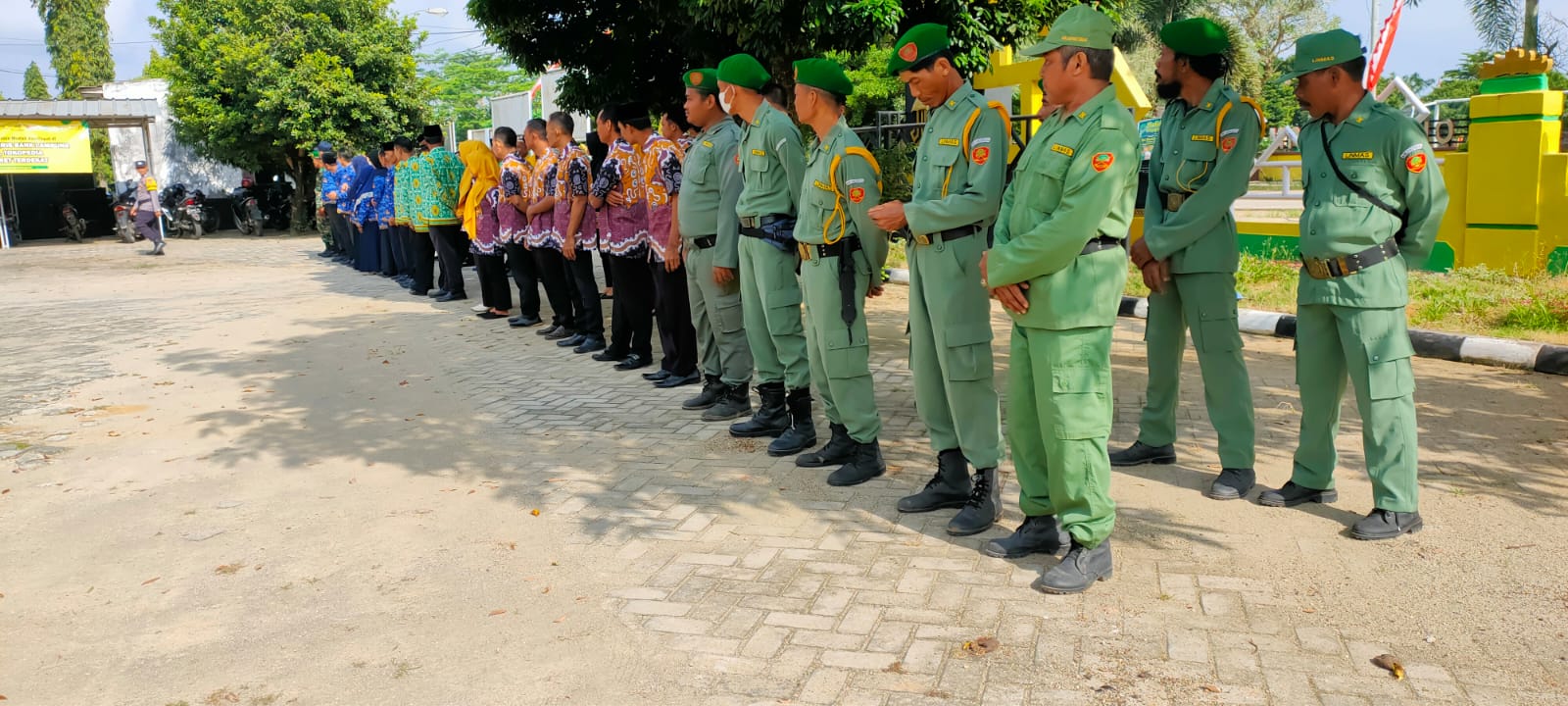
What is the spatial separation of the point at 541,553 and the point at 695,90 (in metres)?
2.96

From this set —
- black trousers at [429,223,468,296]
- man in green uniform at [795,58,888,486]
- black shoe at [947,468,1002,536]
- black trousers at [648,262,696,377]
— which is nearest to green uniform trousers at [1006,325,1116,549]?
black shoe at [947,468,1002,536]

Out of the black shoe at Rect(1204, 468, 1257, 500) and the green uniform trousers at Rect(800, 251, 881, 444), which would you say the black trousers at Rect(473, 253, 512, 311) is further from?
the black shoe at Rect(1204, 468, 1257, 500)

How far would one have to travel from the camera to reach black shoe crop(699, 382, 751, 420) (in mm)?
6363

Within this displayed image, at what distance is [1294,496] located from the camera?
14.6ft

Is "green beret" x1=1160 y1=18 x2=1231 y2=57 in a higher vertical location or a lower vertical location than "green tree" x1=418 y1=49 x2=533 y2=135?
lower

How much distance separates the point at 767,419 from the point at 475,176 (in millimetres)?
5548

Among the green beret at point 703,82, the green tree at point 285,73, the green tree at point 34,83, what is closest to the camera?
the green beret at point 703,82

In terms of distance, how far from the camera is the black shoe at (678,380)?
23.9ft

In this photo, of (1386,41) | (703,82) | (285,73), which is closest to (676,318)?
(703,82)

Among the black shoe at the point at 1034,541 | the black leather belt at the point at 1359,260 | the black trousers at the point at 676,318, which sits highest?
the black leather belt at the point at 1359,260

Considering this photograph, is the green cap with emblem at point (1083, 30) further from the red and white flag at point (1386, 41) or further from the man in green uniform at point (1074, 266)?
the red and white flag at point (1386, 41)

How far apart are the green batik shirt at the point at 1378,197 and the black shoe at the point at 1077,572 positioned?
1.35 meters

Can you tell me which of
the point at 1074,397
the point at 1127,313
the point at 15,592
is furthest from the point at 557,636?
the point at 1127,313

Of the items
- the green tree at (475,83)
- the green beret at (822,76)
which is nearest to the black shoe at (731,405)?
the green beret at (822,76)
